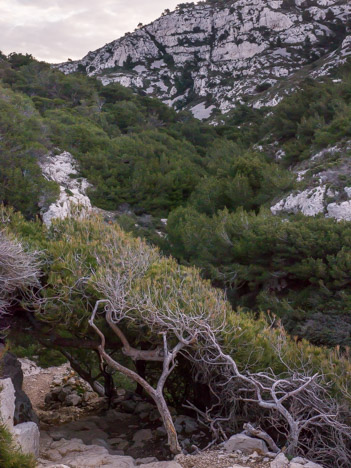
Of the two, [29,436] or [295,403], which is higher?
[295,403]

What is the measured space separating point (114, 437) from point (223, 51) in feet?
214

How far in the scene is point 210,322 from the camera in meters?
6.31

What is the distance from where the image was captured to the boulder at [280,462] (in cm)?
482

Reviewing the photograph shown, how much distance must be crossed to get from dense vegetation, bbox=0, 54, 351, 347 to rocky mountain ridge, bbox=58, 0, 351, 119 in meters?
20.3

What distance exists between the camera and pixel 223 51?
6469 cm

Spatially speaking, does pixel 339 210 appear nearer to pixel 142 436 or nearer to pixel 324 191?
pixel 324 191

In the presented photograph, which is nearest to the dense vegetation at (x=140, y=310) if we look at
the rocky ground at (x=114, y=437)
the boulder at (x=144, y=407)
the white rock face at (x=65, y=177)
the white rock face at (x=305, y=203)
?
the rocky ground at (x=114, y=437)

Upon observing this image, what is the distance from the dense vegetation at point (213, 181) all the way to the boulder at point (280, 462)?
11.7 ft

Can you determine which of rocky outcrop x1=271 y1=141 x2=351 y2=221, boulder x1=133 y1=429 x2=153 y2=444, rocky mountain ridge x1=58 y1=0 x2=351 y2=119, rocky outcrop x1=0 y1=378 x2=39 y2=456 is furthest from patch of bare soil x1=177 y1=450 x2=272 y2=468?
rocky mountain ridge x1=58 y1=0 x2=351 y2=119

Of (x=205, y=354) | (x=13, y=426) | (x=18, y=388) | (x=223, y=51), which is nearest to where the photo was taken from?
(x=13, y=426)

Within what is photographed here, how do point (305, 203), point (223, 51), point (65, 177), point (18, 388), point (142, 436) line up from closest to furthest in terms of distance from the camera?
point (18, 388), point (142, 436), point (305, 203), point (65, 177), point (223, 51)

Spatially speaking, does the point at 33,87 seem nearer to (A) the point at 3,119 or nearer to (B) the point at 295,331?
(A) the point at 3,119

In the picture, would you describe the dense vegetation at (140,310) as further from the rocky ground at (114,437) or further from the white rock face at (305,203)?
the white rock face at (305,203)

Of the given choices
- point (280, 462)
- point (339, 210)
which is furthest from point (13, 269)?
→ point (339, 210)
